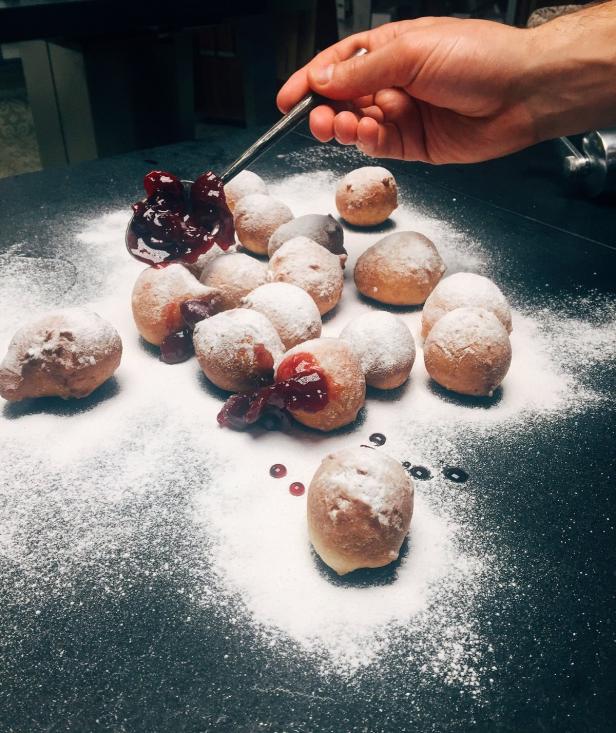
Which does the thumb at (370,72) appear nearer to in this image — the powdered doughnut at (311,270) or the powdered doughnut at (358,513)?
the powdered doughnut at (311,270)

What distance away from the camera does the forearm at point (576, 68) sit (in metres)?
1.49

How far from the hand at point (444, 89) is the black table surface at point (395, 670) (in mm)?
Answer: 802

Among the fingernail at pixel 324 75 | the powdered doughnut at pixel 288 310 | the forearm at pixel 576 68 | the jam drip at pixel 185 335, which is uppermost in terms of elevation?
the forearm at pixel 576 68

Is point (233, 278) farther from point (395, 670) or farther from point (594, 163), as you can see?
point (594, 163)

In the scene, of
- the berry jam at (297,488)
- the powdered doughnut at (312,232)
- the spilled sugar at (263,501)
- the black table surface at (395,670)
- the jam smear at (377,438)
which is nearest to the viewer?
the black table surface at (395,670)

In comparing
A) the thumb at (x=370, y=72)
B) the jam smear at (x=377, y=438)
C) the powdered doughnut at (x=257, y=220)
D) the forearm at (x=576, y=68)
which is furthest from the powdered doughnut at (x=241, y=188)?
the jam smear at (x=377, y=438)

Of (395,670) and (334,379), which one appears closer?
(395,670)

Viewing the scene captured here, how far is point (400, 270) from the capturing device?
65.7 inches

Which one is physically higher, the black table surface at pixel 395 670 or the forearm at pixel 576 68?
the forearm at pixel 576 68

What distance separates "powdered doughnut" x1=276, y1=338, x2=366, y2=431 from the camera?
1.28m

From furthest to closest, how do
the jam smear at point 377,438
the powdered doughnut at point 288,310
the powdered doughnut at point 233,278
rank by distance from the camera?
the powdered doughnut at point 233,278 → the powdered doughnut at point 288,310 → the jam smear at point 377,438

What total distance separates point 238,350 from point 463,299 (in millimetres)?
547

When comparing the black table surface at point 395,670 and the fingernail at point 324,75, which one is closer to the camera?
the black table surface at point 395,670

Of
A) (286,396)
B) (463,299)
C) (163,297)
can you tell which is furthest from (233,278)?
(463,299)
